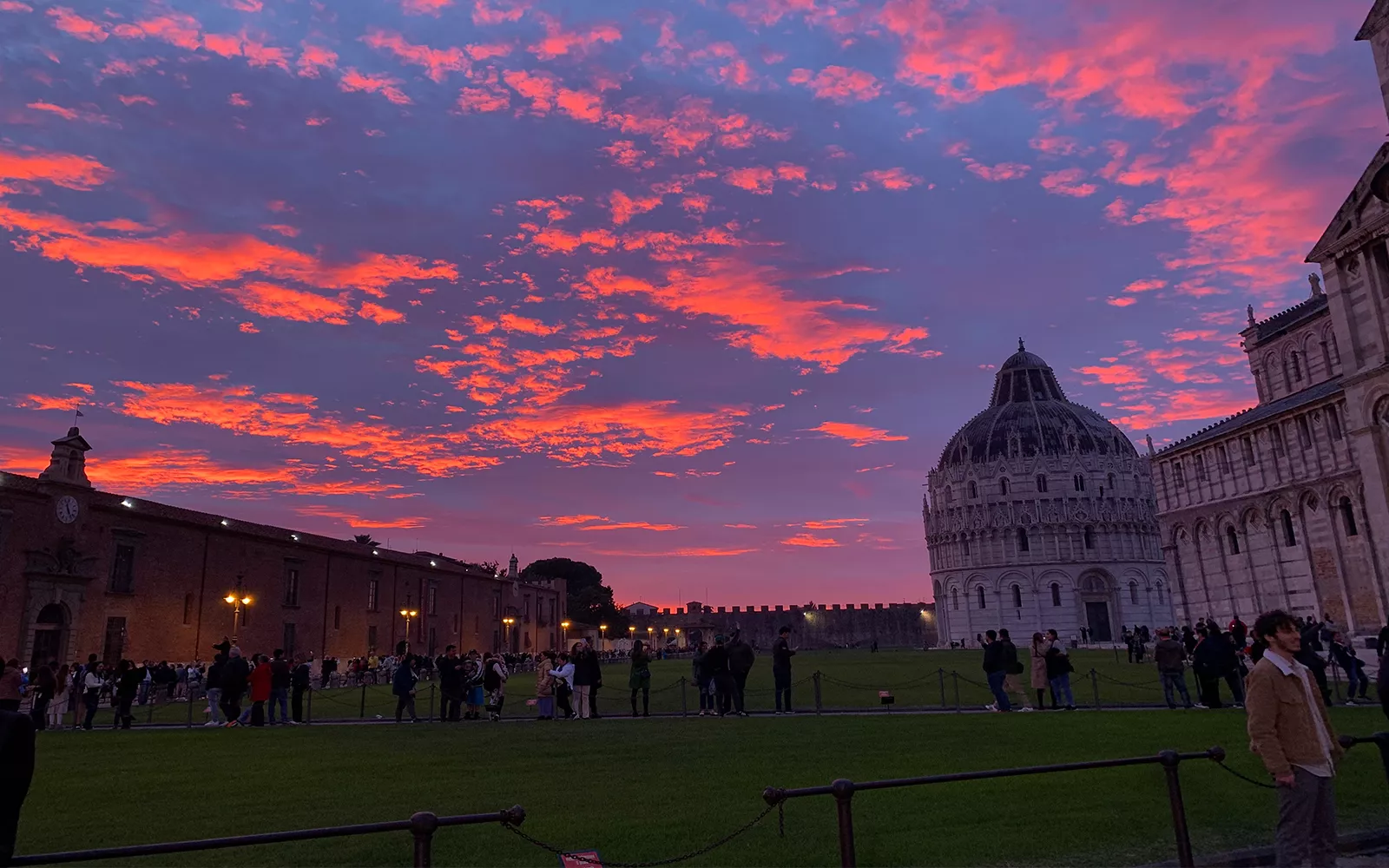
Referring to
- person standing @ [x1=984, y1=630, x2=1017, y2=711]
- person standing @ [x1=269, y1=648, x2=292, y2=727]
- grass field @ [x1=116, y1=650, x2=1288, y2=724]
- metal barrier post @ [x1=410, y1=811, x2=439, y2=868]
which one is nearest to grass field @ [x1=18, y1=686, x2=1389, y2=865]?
person standing @ [x1=984, y1=630, x2=1017, y2=711]

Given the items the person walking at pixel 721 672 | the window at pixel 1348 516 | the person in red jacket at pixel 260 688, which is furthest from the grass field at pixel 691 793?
the window at pixel 1348 516

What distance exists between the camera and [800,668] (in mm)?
45500

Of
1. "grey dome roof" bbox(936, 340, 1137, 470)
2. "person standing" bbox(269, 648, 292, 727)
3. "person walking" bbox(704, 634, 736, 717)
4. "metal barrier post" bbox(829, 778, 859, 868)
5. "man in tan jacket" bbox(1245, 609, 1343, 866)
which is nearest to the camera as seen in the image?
"metal barrier post" bbox(829, 778, 859, 868)

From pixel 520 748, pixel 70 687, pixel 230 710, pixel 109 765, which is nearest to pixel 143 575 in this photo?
pixel 70 687

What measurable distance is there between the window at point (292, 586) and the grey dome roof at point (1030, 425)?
78661mm

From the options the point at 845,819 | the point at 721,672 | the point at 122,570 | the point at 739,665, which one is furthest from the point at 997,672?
the point at 122,570

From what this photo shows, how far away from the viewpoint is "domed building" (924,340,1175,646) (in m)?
92.0

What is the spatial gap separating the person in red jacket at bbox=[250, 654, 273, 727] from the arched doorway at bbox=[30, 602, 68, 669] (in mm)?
15188

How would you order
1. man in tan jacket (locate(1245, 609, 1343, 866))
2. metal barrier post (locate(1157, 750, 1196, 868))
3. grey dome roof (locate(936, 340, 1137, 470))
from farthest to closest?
grey dome roof (locate(936, 340, 1137, 470))
metal barrier post (locate(1157, 750, 1196, 868))
man in tan jacket (locate(1245, 609, 1343, 866))

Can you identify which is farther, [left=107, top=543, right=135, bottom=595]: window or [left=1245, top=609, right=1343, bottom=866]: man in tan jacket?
[left=107, top=543, right=135, bottom=595]: window

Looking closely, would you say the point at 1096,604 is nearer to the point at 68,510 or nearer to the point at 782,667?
the point at 782,667

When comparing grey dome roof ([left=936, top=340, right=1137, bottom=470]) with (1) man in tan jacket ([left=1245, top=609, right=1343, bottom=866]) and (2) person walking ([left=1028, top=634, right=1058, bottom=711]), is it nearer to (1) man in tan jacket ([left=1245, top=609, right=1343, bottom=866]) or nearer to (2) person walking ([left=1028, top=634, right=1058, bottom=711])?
(2) person walking ([left=1028, top=634, right=1058, bottom=711])

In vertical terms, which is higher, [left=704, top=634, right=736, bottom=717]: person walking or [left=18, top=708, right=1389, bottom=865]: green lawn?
[left=704, top=634, right=736, bottom=717]: person walking

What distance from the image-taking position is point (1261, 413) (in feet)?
139
